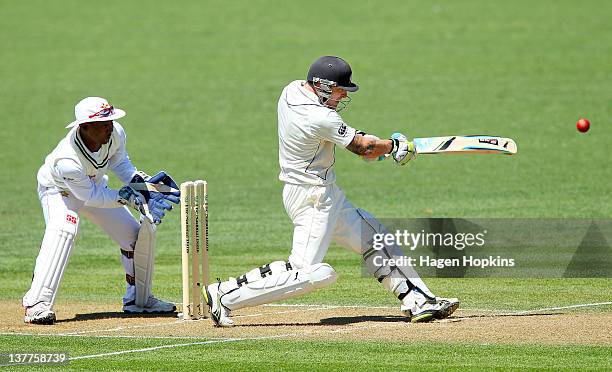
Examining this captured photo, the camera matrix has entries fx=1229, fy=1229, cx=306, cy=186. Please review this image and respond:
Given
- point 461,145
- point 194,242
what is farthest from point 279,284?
point 461,145

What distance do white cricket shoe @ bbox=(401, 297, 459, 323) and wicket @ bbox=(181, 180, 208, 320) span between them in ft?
6.46

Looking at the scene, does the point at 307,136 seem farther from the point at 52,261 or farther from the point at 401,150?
the point at 52,261

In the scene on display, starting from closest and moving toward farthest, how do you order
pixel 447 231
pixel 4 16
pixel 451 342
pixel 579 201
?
pixel 451 342 → pixel 447 231 → pixel 579 201 → pixel 4 16

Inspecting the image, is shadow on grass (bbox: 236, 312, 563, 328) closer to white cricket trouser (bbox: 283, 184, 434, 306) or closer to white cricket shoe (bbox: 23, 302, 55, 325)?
white cricket trouser (bbox: 283, 184, 434, 306)

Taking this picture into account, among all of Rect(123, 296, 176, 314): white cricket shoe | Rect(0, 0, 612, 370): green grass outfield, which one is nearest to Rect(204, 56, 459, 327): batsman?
Rect(0, 0, 612, 370): green grass outfield

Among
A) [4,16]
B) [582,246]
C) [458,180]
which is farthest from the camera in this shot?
[4,16]

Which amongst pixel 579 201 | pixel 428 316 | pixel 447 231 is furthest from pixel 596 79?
pixel 428 316

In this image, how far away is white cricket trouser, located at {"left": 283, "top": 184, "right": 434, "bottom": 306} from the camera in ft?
35.8

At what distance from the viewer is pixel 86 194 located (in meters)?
11.5

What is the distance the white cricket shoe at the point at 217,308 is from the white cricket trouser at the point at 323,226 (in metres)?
0.73

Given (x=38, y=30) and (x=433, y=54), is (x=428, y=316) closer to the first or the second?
(x=433, y=54)

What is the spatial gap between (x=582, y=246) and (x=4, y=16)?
→ 2675cm

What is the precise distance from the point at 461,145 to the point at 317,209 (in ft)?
5.16

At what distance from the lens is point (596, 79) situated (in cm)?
2905
